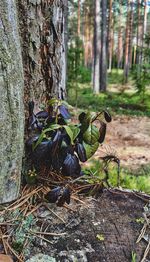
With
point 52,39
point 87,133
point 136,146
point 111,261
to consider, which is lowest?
point 136,146

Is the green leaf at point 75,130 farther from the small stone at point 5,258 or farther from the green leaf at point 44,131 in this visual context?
the small stone at point 5,258

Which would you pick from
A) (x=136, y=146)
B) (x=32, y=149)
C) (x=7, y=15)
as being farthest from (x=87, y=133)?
(x=136, y=146)

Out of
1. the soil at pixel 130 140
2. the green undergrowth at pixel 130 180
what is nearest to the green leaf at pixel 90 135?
the green undergrowth at pixel 130 180

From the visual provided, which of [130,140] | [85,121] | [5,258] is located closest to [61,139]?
[85,121]

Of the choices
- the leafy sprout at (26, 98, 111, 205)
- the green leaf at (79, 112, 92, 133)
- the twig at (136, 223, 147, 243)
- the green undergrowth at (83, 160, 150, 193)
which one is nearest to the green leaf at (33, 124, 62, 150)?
the leafy sprout at (26, 98, 111, 205)

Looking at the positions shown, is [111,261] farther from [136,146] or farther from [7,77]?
[136,146]

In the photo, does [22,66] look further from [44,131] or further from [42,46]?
[44,131]

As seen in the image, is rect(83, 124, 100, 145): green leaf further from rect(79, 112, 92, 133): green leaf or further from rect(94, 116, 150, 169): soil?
rect(94, 116, 150, 169): soil

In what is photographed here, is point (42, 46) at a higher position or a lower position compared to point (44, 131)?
higher

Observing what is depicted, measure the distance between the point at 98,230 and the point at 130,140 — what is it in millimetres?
4361

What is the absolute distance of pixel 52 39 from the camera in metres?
1.33

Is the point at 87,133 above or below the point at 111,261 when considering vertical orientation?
above

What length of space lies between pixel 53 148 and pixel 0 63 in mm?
409

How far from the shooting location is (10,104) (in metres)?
1.16
